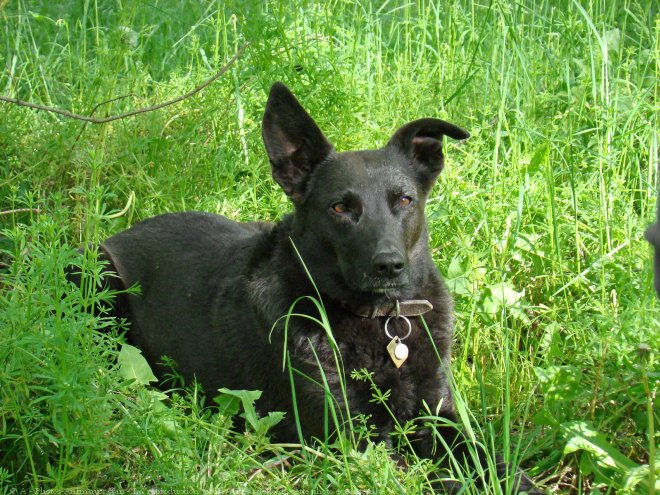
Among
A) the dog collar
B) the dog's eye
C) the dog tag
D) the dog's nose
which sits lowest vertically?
the dog tag

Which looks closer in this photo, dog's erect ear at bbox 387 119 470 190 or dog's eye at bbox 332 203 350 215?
dog's eye at bbox 332 203 350 215

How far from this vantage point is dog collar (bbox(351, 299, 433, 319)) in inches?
151

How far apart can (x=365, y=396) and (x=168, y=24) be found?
434cm

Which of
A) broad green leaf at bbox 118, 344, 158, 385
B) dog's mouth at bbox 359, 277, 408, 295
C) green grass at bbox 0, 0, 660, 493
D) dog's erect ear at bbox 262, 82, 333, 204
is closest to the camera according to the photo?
green grass at bbox 0, 0, 660, 493

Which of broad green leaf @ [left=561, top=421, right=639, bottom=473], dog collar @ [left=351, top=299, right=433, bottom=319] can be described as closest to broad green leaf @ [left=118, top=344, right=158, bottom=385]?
dog collar @ [left=351, top=299, right=433, bottom=319]

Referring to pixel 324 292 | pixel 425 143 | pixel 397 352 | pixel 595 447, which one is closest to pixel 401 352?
pixel 397 352

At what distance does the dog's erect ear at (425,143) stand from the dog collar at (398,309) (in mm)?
571

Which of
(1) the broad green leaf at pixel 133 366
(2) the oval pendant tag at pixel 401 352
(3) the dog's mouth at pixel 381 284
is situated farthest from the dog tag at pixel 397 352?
(1) the broad green leaf at pixel 133 366

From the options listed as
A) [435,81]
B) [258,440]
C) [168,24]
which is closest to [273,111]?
[258,440]

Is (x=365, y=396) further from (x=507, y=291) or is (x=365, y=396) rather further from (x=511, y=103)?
(x=511, y=103)

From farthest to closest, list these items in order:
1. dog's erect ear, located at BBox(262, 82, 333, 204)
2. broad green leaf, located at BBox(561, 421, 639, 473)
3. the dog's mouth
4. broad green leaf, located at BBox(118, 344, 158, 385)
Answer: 1. dog's erect ear, located at BBox(262, 82, 333, 204)
2. the dog's mouth
3. broad green leaf, located at BBox(118, 344, 158, 385)
4. broad green leaf, located at BBox(561, 421, 639, 473)

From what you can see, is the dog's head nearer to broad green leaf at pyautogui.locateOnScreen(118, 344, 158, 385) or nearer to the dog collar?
the dog collar

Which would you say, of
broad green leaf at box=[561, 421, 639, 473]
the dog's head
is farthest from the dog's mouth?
broad green leaf at box=[561, 421, 639, 473]

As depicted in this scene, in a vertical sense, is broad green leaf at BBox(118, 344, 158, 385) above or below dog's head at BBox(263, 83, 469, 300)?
below
